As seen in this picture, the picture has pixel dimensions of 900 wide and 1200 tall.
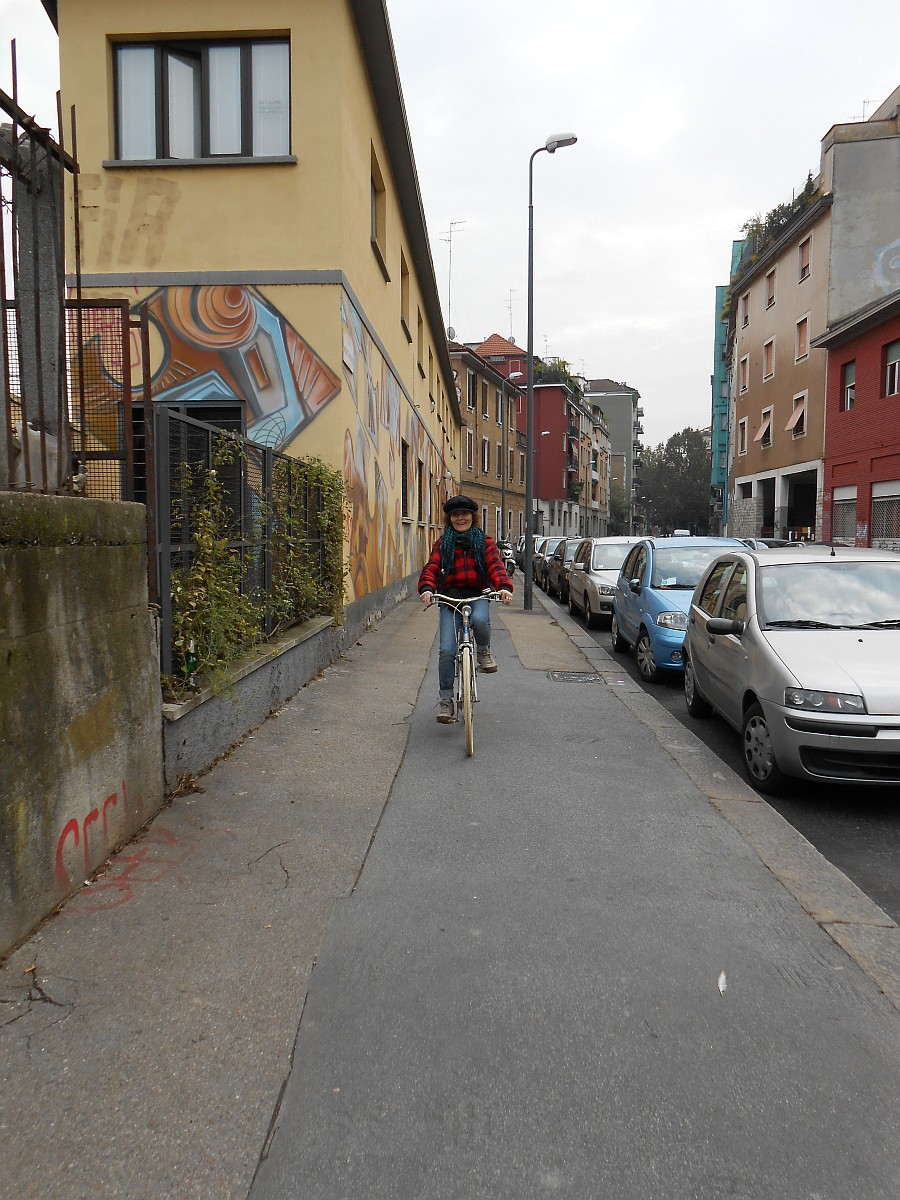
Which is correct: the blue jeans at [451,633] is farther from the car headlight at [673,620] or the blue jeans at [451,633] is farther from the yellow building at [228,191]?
the yellow building at [228,191]

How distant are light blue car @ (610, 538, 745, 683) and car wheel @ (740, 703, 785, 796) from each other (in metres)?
3.06

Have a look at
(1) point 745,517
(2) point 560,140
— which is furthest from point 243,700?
(1) point 745,517

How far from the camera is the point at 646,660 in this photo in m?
9.47

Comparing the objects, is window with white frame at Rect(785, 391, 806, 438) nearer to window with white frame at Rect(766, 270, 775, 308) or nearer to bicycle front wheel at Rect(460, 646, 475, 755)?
window with white frame at Rect(766, 270, 775, 308)

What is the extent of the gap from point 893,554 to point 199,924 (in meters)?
5.48

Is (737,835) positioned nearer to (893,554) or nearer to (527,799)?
(527,799)

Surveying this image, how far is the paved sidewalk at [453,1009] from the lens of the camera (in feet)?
6.92

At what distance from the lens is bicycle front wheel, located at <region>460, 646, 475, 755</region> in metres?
5.83

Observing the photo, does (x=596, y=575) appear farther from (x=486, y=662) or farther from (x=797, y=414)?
(x=797, y=414)

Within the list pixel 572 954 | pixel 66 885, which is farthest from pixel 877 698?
pixel 66 885

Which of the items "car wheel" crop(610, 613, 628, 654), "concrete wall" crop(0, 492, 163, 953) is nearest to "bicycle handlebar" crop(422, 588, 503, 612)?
"concrete wall" crop(0, 492, 163, 953)

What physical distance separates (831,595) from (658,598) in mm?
3704

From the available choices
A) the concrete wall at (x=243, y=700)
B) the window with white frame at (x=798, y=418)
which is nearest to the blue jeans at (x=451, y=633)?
the concrete wall at (x=243, y=700)

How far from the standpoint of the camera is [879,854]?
4.35 meters
